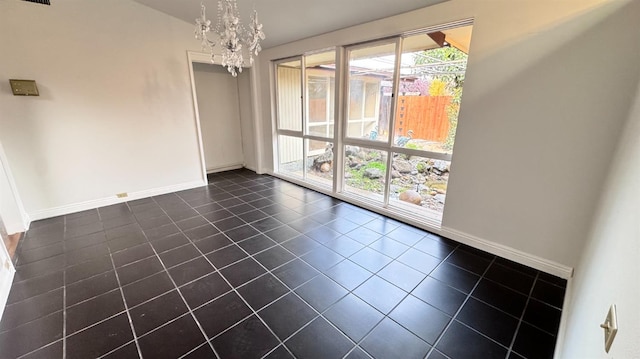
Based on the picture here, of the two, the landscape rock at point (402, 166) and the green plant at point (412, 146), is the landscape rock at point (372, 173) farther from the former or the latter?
the green plant at point (412, 146)

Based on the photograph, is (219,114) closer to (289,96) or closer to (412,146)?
(289,96)

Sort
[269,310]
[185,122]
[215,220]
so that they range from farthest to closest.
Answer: [185,122] < [215,220] < [269,310]

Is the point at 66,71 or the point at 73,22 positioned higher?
the point at 73,22

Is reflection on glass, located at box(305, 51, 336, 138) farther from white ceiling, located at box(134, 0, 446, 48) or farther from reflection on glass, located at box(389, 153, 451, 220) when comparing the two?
reflection on glass, located at box(389, 153, 451, 220)

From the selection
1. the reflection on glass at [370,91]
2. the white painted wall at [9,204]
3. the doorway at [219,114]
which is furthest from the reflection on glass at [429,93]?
the white painted wall at [9,204]

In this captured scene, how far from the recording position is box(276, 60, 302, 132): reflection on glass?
466 centimetres

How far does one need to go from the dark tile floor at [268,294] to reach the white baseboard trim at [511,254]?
0.08 meters

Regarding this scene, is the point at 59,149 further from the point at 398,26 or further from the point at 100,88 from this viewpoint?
the point at 398,26

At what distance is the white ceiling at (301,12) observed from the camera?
279cm

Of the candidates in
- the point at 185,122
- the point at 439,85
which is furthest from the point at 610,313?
the point at 185,122

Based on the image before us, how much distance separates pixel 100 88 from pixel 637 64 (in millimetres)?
5295

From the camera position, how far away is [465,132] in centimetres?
257

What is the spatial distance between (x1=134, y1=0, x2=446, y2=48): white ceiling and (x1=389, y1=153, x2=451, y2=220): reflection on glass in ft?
5.26

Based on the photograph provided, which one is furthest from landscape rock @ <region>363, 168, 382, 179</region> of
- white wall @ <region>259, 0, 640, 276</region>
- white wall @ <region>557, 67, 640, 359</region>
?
white wall @ <region>557, 67, 640, 359</region>
